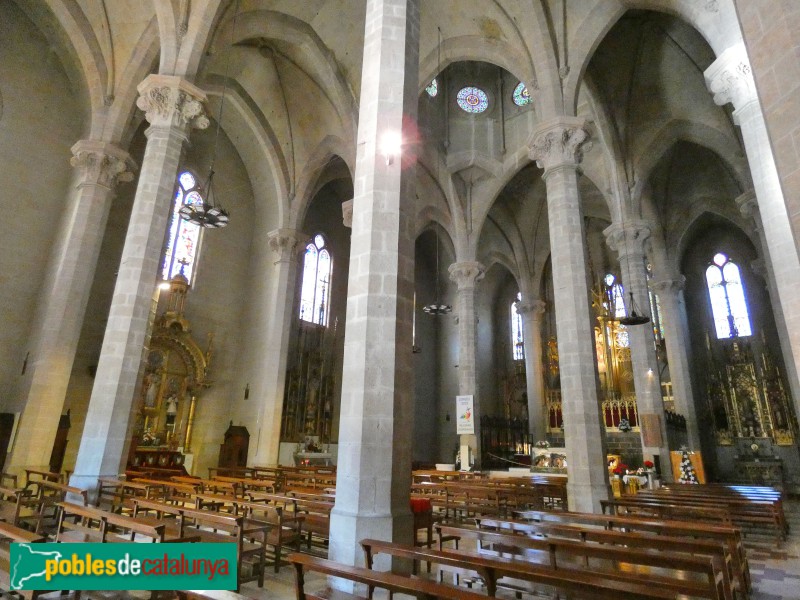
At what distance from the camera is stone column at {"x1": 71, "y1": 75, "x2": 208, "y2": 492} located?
8.27 m

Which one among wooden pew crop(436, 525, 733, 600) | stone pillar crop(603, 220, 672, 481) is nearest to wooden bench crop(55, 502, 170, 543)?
wooden pew crop(436, 525, 733, 600)

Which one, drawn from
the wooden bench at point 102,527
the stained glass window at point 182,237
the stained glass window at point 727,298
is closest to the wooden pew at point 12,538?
the wooden bench at point 102,527

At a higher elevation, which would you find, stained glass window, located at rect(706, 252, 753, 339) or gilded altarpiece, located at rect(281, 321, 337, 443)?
stained glass window, located at rect(706, 252, 753, 339)

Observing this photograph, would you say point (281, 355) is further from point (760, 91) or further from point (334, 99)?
point (760, 91)

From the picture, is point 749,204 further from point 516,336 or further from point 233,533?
point 233,533

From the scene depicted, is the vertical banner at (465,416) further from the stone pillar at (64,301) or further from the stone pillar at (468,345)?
the stone pillar at (64,301)

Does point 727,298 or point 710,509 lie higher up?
point 727,298

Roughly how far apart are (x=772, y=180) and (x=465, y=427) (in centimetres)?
1014

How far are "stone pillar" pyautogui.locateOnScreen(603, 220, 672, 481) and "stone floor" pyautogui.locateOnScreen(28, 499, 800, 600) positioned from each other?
20.5 ft

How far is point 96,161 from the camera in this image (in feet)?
39.8

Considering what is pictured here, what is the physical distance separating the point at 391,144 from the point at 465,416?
11.0 m

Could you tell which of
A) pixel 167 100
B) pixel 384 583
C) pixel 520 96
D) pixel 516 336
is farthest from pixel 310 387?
pixel 384 583

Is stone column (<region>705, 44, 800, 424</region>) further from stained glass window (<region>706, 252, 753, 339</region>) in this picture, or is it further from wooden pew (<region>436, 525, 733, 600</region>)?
stained glass window (<region>706, 252, 753, 339</region>)

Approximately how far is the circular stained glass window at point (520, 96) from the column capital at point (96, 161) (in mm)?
14078
